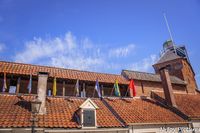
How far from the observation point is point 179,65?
31.0 meters

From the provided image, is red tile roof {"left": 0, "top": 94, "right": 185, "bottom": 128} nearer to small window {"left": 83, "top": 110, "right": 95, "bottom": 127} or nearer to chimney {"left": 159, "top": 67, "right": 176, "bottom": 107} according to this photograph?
small window {"left": 83, "top": 110, "right": 95, "bottom": 127}

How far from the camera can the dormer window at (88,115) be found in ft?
46.4

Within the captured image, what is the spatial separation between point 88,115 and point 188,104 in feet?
46.1

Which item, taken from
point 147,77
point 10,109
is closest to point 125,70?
point 147,77

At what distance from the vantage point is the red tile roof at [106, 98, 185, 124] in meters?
16.7

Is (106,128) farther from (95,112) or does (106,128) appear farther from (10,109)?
(10,109)

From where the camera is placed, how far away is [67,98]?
1761 cm

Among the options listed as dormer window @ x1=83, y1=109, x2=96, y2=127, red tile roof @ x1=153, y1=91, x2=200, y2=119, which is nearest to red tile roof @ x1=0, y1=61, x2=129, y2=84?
dormer window @ x1=83, y1=109, x2=96, y2=127

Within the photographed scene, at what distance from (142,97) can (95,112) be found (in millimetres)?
9146

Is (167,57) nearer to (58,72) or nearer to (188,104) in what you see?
(188,104)

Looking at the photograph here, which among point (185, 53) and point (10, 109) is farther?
point (185, 53)

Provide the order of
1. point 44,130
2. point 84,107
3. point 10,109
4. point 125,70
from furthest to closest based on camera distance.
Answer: point 125,70 < point 84,107 < point 10,109 < point 44,130

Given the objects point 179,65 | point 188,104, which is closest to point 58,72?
point 188,104

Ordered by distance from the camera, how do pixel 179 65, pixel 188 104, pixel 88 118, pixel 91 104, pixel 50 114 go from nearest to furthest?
pixel 50 114 < pixel 88 118 < pixel 91 104 < pixel 188 104 < pixel 179 65
